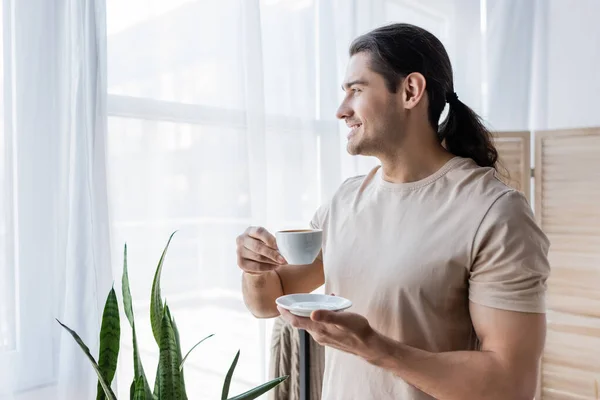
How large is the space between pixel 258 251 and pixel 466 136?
0.60m

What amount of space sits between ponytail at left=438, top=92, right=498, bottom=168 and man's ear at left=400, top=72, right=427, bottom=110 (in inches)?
4.8

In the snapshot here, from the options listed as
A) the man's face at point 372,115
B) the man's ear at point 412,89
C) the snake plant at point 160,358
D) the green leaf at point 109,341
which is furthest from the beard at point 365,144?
the green leaf at point 109,341

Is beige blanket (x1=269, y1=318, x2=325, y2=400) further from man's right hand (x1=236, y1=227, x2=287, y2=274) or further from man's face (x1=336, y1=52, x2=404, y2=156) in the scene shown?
man's face (x1=336, y1=52, x2=404, y2=156)

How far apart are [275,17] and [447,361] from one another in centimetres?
163

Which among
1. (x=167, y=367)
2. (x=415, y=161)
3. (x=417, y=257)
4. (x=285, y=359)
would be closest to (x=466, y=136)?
(x=415, y=161)

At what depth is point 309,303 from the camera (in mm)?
1087

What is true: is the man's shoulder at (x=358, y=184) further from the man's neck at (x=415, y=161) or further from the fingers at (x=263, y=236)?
the fingers at (x=263, y=236)

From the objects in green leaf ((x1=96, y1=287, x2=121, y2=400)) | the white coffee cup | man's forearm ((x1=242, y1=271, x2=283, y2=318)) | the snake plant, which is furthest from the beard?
green leaf ((x1=96, y1=287, x2=121, y2=400))

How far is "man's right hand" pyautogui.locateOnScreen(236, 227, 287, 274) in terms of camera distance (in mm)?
1205

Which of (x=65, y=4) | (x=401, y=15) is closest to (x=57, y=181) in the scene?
(x=65, y=4)

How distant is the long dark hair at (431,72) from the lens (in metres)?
1.32

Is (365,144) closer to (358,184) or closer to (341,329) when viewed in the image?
(358,184)

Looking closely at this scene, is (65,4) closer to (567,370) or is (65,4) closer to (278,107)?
(278,107)

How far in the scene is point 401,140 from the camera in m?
1.32
